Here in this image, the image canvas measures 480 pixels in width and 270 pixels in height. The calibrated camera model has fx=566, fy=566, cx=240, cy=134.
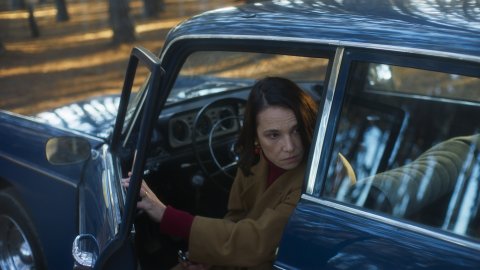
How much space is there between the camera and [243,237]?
1.92m

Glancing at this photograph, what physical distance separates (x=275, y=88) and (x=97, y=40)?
45.6 ft

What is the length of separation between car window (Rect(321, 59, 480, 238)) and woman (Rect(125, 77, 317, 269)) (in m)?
0.24

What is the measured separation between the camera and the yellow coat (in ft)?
6.28

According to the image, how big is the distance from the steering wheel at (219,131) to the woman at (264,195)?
824mm

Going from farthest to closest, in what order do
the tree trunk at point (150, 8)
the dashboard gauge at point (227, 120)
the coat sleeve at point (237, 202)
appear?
the tree trunk at point (150, 8) → the dashboard gauge at point (227, 120) → the coat sleeve at point (237, 202)

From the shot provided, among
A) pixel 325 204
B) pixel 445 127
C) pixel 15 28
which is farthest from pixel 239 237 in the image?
pixel 15 28

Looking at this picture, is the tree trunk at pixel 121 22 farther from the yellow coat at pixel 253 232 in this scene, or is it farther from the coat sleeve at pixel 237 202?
the yellow coat at pixel 253 232

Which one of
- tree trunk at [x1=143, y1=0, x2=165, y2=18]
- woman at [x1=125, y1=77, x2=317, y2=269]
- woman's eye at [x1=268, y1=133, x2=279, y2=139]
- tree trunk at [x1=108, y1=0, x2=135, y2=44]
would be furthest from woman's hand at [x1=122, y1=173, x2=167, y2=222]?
tree trunk at [x1=143, y1=0, x2=165, y2=18]

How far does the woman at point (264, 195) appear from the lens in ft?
6.31

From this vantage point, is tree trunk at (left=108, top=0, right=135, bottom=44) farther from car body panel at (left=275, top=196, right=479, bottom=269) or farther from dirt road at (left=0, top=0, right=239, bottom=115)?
car body panel at (left=275, top=196, right=479, bottom=269)

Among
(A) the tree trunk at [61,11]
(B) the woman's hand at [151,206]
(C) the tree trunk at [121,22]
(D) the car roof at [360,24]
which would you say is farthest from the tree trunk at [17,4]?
(B) the woman's hand at [151,206]

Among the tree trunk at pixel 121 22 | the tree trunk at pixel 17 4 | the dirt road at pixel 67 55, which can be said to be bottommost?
the tree trunk at pixel 17 4

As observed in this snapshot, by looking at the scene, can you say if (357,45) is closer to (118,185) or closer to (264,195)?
(264,195)

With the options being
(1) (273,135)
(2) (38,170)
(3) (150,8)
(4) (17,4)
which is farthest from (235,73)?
(4) (17,4)
